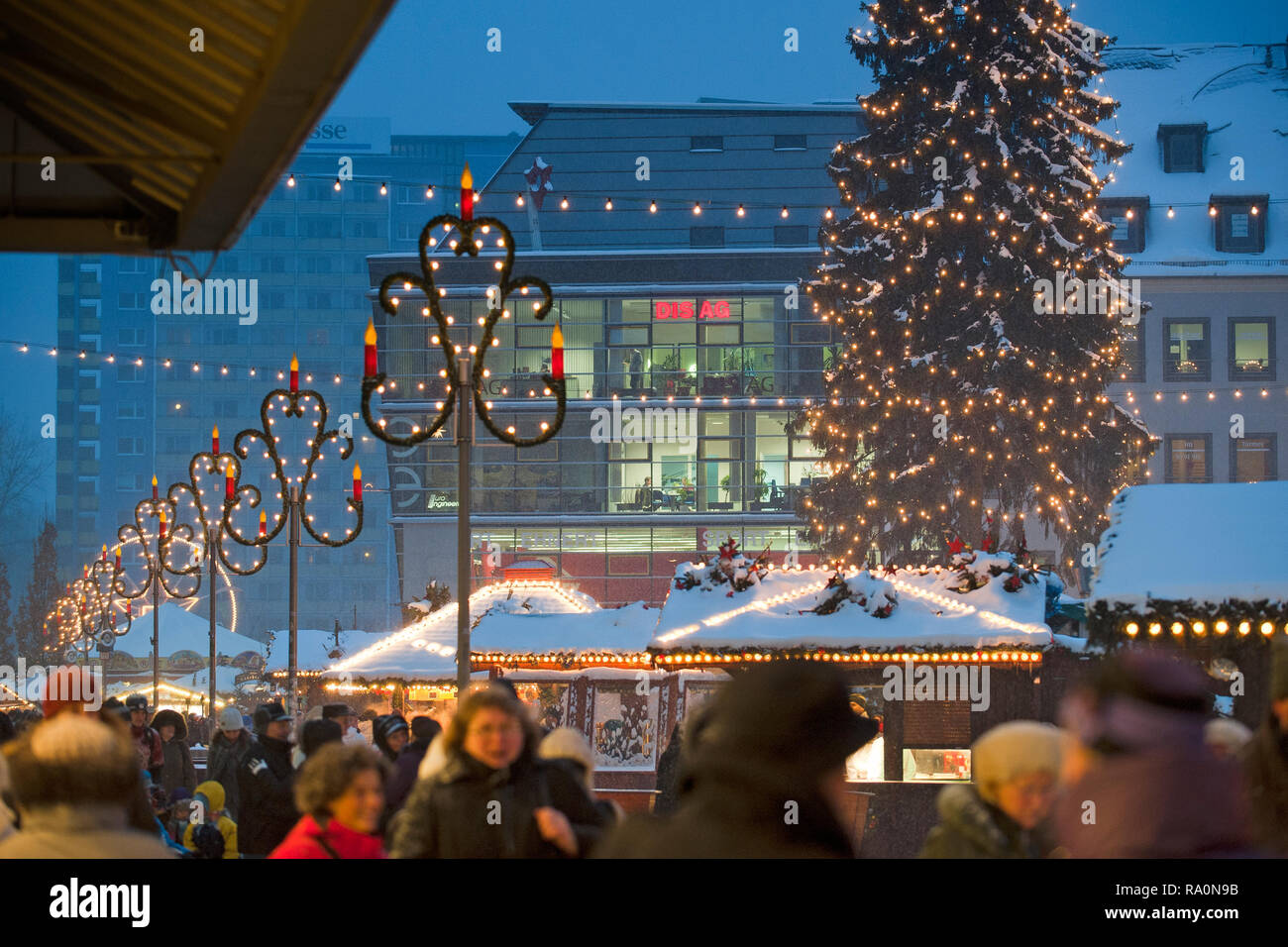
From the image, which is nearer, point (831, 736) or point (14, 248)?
point (831, 736)

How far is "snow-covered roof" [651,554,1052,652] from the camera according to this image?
51.8 feet

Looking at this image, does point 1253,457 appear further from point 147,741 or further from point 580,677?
point 147,741

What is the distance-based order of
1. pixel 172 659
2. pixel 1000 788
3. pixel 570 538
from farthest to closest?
pixel 570 538 → pixel 172 659 → pixel 1000 788

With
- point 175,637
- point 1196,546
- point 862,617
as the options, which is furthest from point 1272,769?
point 175,637

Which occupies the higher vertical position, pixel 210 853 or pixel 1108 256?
pixel 1108 256

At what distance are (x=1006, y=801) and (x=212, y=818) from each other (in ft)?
25.2

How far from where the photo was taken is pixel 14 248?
773 centimetres

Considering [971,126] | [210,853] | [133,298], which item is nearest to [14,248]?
[210,853]

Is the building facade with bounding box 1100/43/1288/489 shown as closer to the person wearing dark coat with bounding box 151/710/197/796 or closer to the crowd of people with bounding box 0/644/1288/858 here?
the person wearing dark coat with bounding box 151/710/197/796

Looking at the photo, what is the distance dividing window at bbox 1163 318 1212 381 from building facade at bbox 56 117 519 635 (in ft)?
219

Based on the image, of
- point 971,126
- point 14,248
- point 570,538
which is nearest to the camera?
point 14,248

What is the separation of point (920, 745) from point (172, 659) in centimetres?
3981

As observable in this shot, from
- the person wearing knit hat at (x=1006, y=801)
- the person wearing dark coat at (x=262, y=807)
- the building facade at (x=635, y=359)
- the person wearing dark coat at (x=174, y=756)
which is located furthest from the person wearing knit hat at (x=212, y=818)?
the building facade at (x=635, y=359)
